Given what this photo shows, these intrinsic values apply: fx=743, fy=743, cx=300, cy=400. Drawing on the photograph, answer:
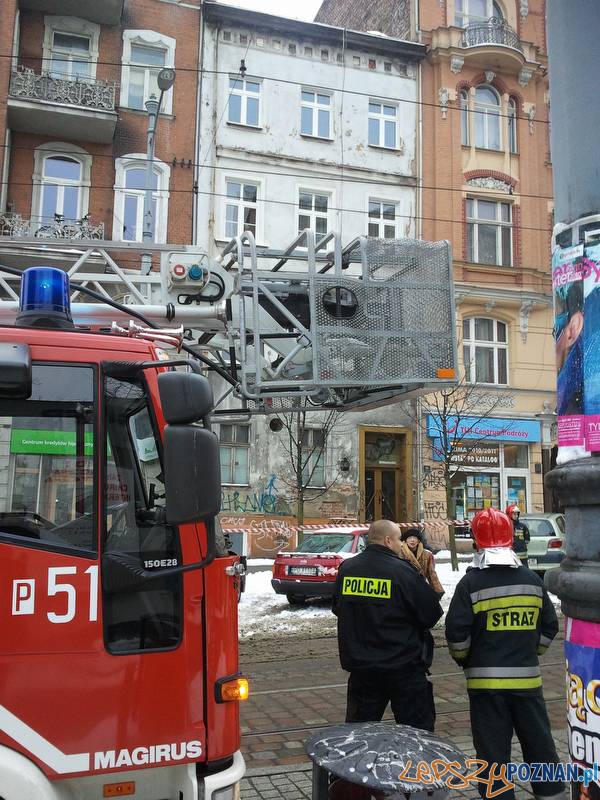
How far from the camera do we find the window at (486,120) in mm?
26016

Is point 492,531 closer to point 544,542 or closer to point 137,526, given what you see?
point 137,526

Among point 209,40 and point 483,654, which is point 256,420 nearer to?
point 209,40

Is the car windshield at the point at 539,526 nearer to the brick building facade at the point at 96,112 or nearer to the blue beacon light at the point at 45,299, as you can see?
the brick building facade at the point at 96,112

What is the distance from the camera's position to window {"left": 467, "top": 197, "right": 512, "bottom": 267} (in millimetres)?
25484

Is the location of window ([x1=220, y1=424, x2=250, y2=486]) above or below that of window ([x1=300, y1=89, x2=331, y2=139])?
below

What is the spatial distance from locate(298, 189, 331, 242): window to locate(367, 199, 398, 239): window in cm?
158

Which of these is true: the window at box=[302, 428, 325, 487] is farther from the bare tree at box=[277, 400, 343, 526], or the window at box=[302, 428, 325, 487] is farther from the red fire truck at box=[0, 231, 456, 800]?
the red fire truck at box=[0, 231, 456, 800]

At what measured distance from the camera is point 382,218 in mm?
24703

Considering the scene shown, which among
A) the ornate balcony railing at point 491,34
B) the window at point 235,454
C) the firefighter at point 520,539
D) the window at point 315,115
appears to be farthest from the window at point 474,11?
the firefighter at point 520,539

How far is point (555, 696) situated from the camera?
7406 mm

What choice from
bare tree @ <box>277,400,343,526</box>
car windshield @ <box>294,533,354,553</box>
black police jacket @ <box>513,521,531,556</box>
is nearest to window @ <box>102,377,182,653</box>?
car windshield @ <box>294,533,354,553</box>

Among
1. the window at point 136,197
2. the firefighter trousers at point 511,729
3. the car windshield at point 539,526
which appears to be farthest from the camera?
the window at point 136,197

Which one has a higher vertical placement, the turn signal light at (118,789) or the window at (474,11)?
the window at (474,11)

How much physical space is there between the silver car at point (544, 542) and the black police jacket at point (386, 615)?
1228 centimetres
